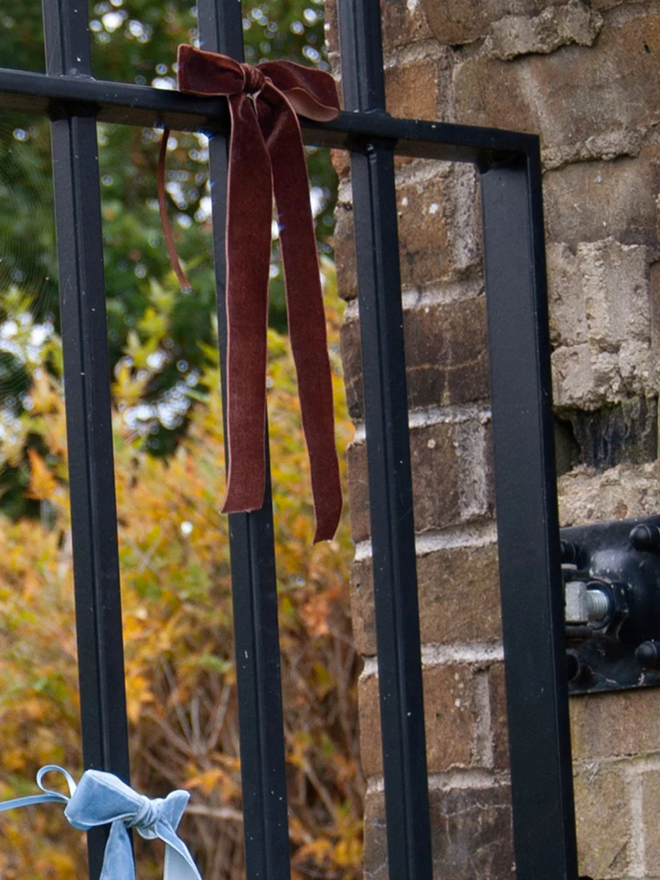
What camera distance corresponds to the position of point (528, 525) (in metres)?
1.03

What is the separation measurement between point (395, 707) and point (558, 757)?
0.16 m

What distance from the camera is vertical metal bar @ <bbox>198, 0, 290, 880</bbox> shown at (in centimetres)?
86

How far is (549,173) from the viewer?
3.73 ft

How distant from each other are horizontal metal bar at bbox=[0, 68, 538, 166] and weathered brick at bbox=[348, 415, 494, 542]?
24cm

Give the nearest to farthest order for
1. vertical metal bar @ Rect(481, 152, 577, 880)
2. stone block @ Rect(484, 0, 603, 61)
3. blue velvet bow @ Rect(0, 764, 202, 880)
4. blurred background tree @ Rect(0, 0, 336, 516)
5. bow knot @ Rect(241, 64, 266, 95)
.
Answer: blue velvet bow @ Rect(0, 764, 202, 880), bow knot @ Rect(241, 64, 266, 95), vertical metal bar @ Rect(481, 152, 577, 880), stone block @ Rect(484, 0, 603, 61), blurred background tree @ Rect(0, 0, 336, 516)

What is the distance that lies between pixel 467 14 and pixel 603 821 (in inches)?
28.4

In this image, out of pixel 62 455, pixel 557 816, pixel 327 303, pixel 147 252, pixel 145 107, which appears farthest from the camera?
pixel 147 252

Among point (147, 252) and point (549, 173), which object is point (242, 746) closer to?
point (549, 173)

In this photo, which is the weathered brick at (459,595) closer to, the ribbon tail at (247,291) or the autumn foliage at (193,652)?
the ribbon tail at (247,291)

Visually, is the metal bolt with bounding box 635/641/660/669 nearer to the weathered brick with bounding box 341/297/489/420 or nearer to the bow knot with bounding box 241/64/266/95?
the weathered brick with bounding box 341/297/489/420

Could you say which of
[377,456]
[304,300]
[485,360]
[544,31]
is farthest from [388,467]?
[544,31]

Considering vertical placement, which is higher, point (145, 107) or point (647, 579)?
point (145, 107)

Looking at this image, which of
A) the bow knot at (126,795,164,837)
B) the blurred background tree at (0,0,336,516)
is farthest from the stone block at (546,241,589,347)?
the blurred background tree at (0,0,336,516)

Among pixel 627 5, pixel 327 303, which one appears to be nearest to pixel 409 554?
pixel 627 5
